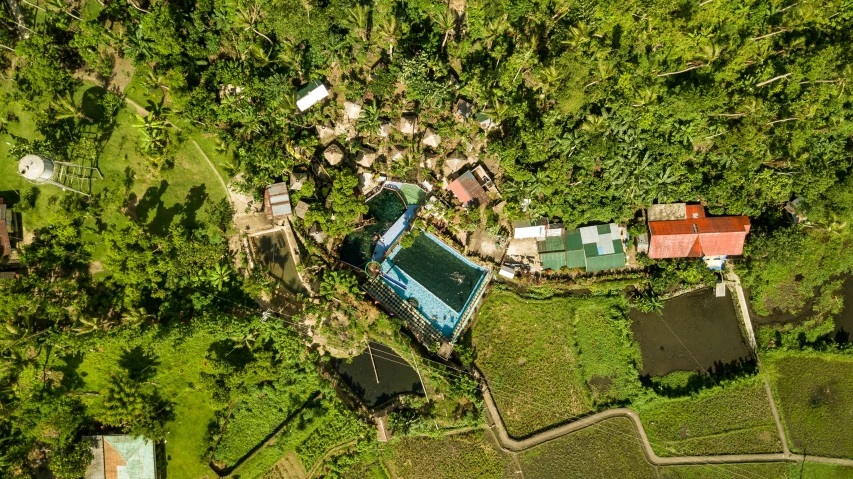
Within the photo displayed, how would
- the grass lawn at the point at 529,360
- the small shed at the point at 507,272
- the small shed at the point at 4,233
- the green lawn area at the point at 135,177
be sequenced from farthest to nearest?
the small shed at the point at 507,272
the grass lawn at the point at 529,360
the green lawn area at the point at 135,177
the small shed at the point at 4,233

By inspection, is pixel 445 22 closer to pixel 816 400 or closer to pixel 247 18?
pixel 247 18

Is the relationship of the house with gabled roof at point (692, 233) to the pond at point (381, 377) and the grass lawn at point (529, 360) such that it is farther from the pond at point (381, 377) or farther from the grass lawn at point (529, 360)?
the pond at point (381, 377)

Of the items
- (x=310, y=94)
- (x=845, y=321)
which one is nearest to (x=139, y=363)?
(x=310, y=94)

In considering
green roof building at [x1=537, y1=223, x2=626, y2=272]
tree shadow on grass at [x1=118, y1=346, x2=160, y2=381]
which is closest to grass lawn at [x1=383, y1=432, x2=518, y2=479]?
green roof building at [x1=537, y1=223, x2=626, y2=272]

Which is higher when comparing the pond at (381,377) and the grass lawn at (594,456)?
the pond at (381,377)

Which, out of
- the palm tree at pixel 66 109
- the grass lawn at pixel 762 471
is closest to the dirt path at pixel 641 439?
the grass lawn at pixel 762 471
